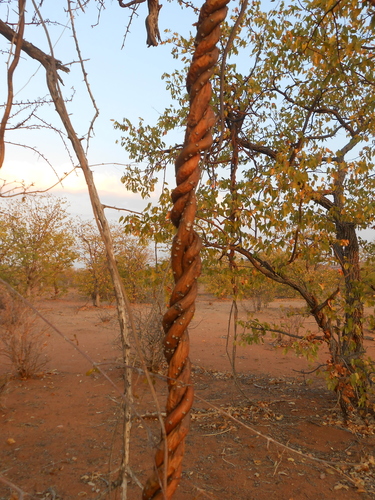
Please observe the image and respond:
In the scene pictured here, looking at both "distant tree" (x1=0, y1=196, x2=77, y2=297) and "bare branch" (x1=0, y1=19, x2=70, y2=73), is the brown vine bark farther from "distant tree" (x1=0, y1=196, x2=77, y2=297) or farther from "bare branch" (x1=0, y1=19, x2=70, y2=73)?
"distant tree" (x1=0, y1=196, x2=77, y2=297)

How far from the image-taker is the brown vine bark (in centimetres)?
63

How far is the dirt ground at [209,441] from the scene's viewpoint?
3119 mm

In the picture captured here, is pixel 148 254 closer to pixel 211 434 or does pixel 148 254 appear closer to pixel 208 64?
pixel 211 434

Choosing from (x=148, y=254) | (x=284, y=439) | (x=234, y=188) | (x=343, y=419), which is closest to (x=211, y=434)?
(x=284, y=439)

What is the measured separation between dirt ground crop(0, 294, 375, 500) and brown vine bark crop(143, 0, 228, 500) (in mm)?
924

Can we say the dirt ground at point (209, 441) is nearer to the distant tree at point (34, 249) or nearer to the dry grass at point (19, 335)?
the dry grass at point (19, 335)

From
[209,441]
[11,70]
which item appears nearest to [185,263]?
[11,70]

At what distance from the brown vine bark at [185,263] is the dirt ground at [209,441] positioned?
36.4 inches

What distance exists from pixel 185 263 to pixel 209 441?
393 centimetres

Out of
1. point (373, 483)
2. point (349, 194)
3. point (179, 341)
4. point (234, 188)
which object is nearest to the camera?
point (179, 341)

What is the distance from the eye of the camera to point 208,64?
2.35 ft

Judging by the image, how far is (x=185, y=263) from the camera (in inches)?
26.5

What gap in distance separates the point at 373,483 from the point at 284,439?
100cm

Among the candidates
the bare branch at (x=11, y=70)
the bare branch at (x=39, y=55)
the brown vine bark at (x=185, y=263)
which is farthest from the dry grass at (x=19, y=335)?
the brown vine bark at (x=185, y=263)
